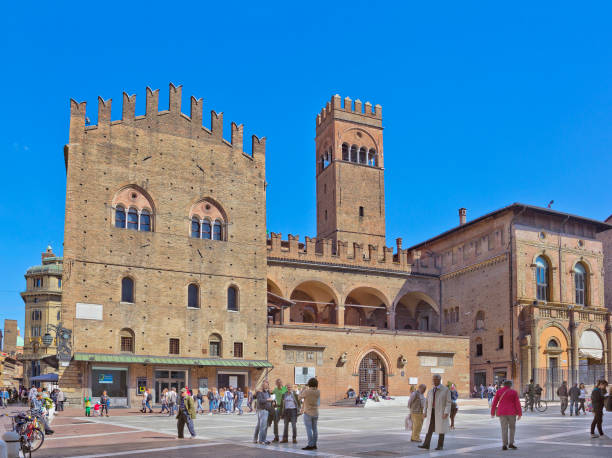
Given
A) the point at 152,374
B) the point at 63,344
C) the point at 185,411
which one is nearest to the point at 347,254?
the point at 152,374

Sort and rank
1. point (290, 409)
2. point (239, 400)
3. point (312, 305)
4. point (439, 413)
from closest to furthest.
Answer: point (439, 413)
point (290, 409)
point (239, 400)
point (312, 305)

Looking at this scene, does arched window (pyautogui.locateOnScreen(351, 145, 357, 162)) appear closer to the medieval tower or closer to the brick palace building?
the medieval tower

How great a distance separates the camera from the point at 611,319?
44.6 m

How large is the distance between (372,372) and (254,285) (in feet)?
29.9

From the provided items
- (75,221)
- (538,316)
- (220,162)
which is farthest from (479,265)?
(75,221)

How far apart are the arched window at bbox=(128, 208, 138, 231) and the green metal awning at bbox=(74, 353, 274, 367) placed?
6964 mm

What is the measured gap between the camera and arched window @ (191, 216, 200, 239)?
39641mm

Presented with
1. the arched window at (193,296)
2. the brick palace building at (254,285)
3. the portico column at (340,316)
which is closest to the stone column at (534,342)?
the brick palace building at (254,285)

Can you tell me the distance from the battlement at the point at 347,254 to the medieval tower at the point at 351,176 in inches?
Answer: 85.0

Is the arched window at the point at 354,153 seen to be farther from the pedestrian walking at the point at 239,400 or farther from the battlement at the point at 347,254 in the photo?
the pedestrian walking at the point at 239,400

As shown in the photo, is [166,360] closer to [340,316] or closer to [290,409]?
[340,316]

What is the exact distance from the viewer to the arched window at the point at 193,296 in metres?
38.5

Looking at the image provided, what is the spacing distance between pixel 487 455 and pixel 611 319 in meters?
35.4

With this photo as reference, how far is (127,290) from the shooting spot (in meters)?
37.2
